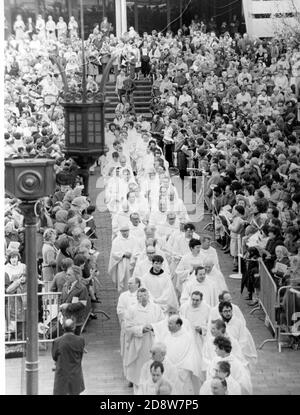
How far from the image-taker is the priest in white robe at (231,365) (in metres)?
12.9

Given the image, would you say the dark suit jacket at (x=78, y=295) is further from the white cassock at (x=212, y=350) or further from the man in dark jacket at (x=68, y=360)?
the white cassock at (x=212, y=350)

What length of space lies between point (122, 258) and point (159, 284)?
241 cm

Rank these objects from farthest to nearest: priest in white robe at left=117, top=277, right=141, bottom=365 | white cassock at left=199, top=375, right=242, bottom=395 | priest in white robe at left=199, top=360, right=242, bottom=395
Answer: priest in white robe at left=117, top=277, right=141, bottom=365 < white cassock at left=199, top=375, right=242, bottom=395 < priest in white robe at left=199, top=360, right=242, bottom=395

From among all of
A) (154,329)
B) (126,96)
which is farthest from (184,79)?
(154,329)

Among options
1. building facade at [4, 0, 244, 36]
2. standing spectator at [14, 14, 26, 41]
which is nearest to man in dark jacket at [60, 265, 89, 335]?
standing spectator at [14, 14, 26, 41]

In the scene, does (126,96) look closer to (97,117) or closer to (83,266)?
(97,117)

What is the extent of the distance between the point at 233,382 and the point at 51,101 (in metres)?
20.7

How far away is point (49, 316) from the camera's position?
16.6 m

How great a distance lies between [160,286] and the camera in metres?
16.8

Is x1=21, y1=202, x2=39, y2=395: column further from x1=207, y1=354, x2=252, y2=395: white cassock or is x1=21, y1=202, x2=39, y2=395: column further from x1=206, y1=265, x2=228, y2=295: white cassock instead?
x1=206, y1=265, x2=228, y2=295: white cassock

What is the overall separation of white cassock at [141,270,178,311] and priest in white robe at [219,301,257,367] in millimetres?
2346

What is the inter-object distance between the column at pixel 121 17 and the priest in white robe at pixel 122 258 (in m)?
23.2

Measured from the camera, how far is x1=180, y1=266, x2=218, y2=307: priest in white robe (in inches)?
634

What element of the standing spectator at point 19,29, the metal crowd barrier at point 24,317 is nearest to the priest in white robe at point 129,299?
the metal crowd barrier at point 24,317
